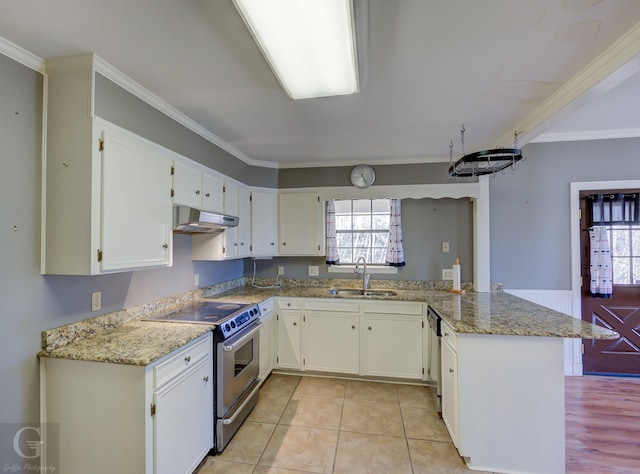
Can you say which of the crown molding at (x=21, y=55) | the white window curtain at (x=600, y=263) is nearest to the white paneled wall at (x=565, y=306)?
the white window curtain at (x=600, y=263)

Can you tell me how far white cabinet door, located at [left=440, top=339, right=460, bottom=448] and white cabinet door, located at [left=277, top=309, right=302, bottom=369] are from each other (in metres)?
1.47

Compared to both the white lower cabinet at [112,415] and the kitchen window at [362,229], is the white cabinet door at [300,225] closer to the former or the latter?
the kitchen window at [362,229]

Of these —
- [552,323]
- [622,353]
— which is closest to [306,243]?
[552,323]

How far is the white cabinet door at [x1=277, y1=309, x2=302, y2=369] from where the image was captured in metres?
3.19

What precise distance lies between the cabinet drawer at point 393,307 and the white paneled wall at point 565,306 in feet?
4.01

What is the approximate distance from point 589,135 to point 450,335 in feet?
9.46

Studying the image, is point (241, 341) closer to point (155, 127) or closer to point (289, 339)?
point (289, 339)

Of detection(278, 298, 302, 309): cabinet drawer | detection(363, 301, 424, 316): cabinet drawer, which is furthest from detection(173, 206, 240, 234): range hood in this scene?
detection(363, 301, 424, 316): cabinet drawer

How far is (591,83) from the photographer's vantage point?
1.68 metres

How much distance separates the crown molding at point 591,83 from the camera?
1.44m

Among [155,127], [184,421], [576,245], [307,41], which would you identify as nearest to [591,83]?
[307,41]

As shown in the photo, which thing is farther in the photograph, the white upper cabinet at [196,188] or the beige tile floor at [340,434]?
the white upper cabinet at [196,188]

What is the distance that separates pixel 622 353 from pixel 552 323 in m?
2.19

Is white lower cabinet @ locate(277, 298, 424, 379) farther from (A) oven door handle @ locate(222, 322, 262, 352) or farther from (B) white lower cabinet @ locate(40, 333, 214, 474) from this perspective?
(B) white lower cabinet @ locate(40, 333, 214, 474)
